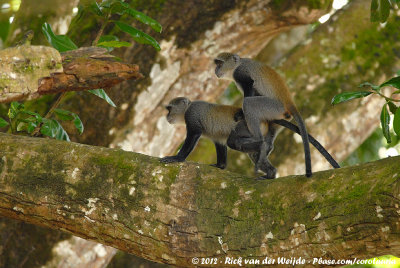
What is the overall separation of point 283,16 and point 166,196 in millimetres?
3465

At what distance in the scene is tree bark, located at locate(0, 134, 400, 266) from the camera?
8.70 ft

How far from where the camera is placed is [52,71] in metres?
3.64

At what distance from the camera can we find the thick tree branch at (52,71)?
3551mm

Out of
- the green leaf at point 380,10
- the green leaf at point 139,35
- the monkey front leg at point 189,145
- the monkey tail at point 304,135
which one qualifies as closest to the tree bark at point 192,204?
the monkey tail at point 304,135

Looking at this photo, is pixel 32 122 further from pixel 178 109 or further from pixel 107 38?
pixel 178 109

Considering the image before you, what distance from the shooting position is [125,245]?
3365 millimetres

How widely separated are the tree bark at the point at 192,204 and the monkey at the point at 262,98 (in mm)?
1031

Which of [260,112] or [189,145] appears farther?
[189,145]

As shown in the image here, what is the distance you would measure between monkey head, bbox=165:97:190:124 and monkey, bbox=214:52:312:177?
0.58 meters

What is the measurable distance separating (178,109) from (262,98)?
1.07m

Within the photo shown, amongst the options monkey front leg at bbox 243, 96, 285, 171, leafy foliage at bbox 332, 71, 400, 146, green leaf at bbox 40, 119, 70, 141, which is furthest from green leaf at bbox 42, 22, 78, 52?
leafy foliage at bbox 332, 71, 400, 146

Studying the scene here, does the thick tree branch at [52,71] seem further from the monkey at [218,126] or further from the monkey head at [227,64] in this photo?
the monkey head at [227,64]

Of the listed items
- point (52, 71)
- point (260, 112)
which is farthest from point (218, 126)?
point (52, 71)

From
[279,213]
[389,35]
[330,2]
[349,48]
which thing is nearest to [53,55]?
[279,213]
